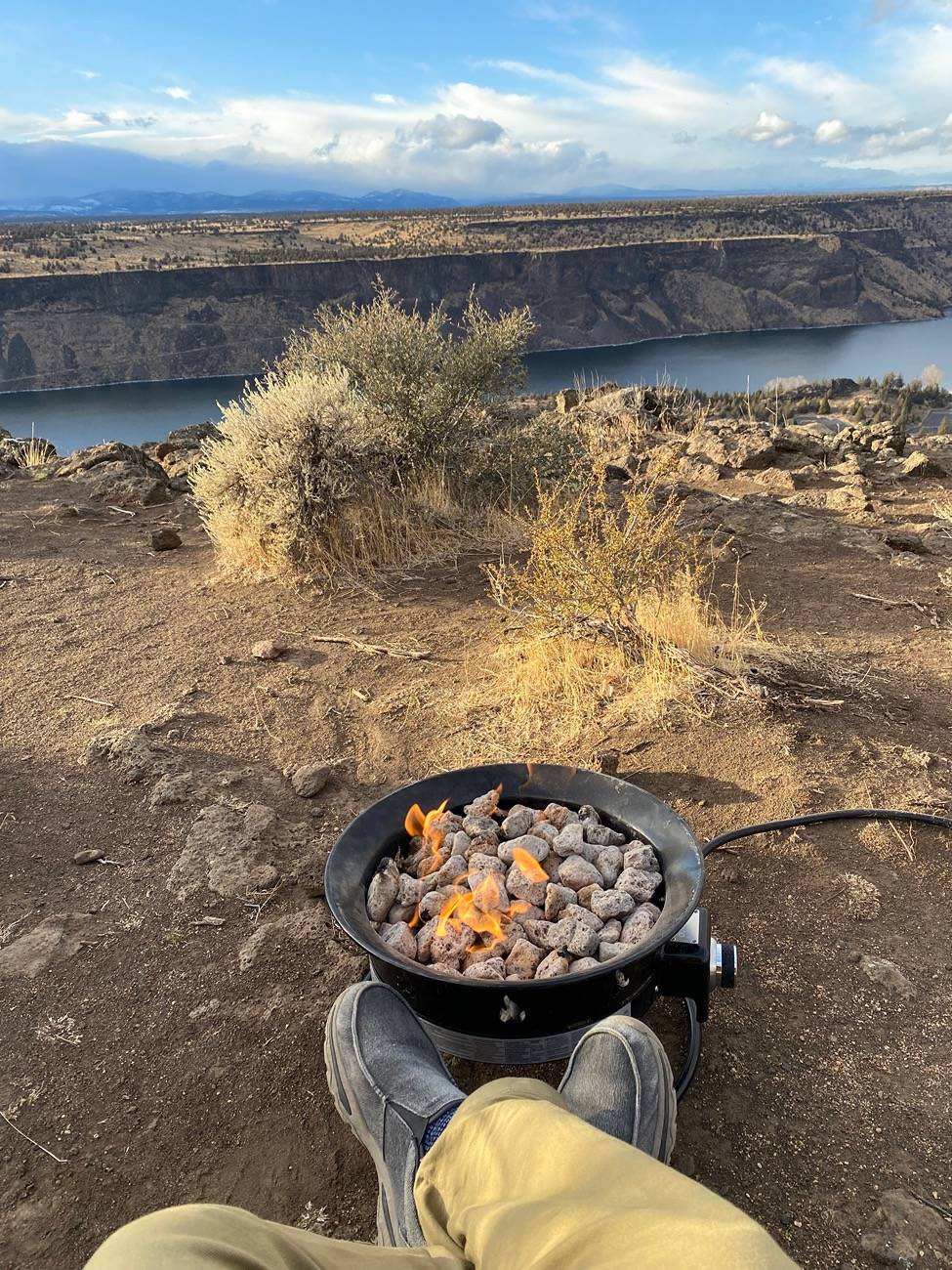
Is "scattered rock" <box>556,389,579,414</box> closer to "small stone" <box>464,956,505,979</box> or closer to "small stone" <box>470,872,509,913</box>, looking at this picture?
"small stone" <box>470,872,509,913</box>

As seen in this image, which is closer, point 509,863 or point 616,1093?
point 616,1093

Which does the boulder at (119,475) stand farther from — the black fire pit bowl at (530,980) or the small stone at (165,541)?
the black fire pit bowl at (530,980)

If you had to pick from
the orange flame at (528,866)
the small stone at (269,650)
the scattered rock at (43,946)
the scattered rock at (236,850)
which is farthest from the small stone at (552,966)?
the small stone at (269,650)

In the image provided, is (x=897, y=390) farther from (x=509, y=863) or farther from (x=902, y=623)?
(x=509, y=863)

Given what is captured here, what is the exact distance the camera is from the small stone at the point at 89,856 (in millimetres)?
2740

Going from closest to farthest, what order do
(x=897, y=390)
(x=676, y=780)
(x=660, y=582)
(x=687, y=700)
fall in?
(x=676, y=780)
(x=687, y=700)
(x=660, y=582)
(x=897, y=390)

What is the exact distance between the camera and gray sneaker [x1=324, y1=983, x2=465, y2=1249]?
1501 mm

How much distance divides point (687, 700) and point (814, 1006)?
4.38 ft

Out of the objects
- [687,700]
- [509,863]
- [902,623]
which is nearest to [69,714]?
[509,863]

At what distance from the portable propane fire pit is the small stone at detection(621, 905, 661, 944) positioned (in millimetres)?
38

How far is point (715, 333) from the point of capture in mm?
54406

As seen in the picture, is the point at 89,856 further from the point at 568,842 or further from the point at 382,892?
the point at 568,842

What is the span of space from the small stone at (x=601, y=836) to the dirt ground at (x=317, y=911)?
0.48m

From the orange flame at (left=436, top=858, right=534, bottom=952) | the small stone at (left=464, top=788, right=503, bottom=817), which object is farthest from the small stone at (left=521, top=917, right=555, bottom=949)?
the small stone at (left=464, top=788, right=503, bottom=817)
